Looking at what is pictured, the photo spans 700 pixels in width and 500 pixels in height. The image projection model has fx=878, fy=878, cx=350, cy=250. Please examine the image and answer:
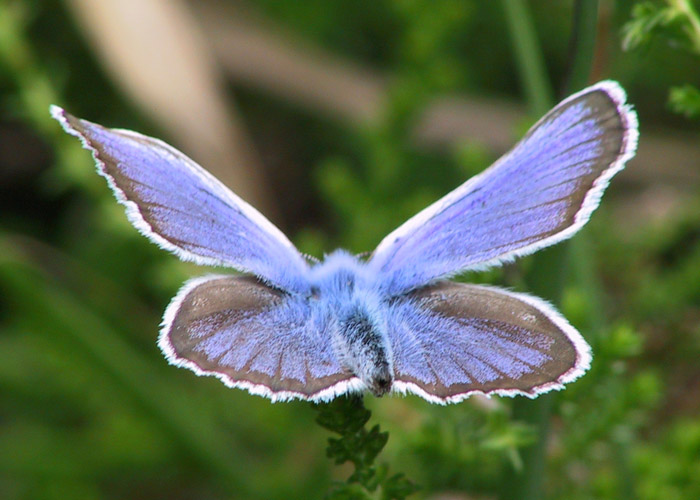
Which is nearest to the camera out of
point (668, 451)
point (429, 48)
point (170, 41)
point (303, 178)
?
point (668, 451)

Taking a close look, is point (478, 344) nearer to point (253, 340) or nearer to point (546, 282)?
point (546, 282)

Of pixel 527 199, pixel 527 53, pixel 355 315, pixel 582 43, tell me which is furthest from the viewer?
pixel 527 53

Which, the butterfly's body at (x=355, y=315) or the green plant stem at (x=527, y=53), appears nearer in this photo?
the butterfly's body at (x=355, y=315)

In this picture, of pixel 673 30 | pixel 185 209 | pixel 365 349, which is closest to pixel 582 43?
pixel 673 30

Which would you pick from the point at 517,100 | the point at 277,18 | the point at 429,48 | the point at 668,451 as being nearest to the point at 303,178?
the point at 277,18

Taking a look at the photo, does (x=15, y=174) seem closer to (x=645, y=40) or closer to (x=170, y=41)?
(x=170, y=41)

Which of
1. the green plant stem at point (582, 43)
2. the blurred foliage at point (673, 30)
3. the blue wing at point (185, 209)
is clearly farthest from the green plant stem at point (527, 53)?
the blue wing at point (185, 209)

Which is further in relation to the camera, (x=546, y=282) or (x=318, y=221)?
(x=318, y=221)

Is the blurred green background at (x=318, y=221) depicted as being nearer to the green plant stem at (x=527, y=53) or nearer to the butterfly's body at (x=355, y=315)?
the green plant stem at (x=527, y=53)
